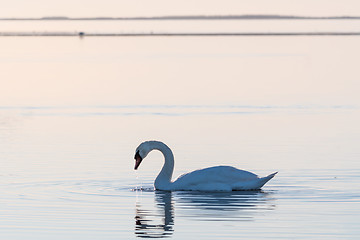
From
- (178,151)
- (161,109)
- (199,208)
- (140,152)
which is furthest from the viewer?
(161,109)

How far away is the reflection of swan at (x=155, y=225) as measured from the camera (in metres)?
15.3

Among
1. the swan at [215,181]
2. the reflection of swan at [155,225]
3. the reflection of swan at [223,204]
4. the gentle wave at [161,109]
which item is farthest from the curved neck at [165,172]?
the gentle wave at [161,109]

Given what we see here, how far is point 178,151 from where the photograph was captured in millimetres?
23609

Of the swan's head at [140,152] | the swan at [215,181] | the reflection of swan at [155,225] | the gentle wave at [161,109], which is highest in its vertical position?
the gentle wave at [161,109]

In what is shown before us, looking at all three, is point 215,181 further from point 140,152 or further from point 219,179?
point 140,152

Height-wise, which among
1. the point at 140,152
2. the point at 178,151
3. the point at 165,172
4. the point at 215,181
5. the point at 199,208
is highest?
the point at 178,151

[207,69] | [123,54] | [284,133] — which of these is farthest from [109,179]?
[123,54]

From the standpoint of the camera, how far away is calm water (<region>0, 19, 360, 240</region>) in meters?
16.0

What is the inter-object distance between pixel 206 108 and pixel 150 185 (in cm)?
1268

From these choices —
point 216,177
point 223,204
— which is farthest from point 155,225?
point 216,177

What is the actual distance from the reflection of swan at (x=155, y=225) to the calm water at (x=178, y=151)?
0.03 m

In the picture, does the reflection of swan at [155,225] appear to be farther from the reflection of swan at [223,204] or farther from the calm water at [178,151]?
the reflection of swan at [223,204]

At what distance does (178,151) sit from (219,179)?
4.37m

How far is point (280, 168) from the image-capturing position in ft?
69.6
